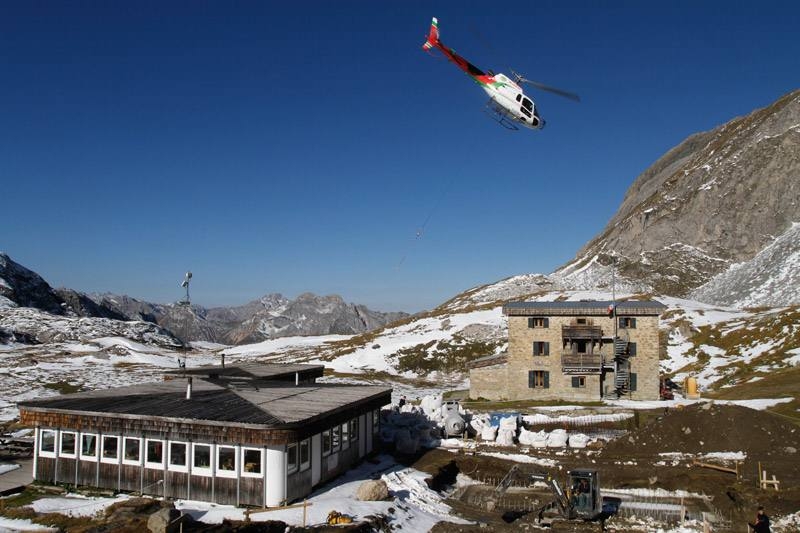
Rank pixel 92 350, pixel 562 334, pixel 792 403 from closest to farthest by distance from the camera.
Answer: pixel 792 403
pixel 562 334
pixel 92 350

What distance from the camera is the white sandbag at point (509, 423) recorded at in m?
41.7

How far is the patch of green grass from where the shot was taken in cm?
6769

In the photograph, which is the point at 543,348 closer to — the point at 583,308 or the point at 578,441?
the point at 583,308

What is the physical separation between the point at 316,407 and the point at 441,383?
51241mm

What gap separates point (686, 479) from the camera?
31797mm

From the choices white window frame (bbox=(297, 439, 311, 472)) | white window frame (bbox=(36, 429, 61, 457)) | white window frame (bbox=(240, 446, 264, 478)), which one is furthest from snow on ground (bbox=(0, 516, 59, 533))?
white window frame (bbox=(297, 439, 311, 472))

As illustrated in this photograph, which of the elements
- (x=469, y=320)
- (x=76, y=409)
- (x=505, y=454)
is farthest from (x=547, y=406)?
(x=469, y=320)

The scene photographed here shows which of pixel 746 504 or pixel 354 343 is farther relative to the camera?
pixel 354 343

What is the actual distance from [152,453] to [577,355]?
1535 inches

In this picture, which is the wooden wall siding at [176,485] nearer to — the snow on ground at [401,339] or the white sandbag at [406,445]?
the white sandbag at [406,445]

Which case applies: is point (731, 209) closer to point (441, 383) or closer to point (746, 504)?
point (441, 383)

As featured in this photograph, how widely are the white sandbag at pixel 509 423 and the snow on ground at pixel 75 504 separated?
2345 centimetres

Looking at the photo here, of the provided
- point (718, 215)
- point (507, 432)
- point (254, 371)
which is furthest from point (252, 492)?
point (718, 215)

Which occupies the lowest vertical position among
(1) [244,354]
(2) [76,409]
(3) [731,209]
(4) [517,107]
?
(1) [244,354]
